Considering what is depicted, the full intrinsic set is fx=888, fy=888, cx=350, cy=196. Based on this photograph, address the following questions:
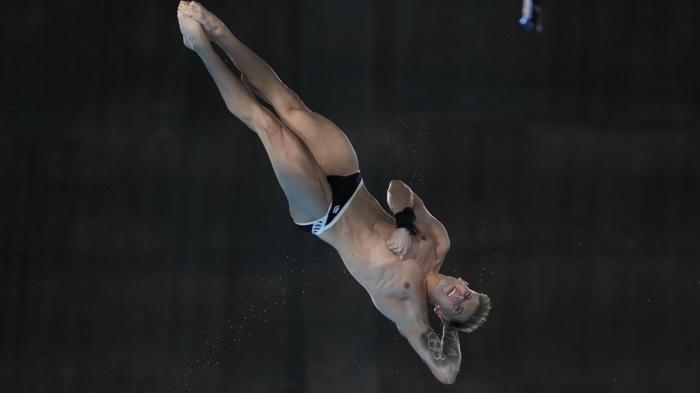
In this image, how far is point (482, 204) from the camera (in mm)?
6191

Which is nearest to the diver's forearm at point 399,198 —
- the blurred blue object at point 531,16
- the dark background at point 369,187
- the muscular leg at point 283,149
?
the muscular leg at point 283,149

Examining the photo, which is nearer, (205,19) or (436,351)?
(205,19)

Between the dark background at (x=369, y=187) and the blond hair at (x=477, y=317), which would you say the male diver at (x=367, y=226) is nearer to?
the blond hair at (x=477, y=317)

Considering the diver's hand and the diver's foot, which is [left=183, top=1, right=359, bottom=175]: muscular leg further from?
the diver's hand

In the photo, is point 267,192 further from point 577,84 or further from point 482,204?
point 577,84

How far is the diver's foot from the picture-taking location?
13.1 feet

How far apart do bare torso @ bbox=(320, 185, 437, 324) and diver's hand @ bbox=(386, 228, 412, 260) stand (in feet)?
0.22

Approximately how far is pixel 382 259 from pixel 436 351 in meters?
0.53

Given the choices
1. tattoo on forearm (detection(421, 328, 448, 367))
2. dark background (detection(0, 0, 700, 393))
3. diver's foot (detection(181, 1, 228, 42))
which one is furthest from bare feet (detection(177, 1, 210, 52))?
dark background (detection(0, 0, 700, 393))

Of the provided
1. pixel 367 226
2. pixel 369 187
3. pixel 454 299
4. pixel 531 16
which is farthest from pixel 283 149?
pixel 369 187

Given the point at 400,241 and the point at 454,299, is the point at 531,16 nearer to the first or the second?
the point at 400,241

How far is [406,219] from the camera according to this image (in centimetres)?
436

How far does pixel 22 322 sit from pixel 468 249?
10.4 feet

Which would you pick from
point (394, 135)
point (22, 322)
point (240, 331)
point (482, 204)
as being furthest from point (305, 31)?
point (22, 322)
